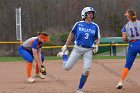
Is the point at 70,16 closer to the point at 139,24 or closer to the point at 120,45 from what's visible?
the point at 120,45

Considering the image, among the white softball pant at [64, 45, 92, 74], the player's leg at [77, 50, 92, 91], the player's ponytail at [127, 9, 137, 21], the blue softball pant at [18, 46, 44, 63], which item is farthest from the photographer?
the blue softball pant at [18, 46, 44, 63]

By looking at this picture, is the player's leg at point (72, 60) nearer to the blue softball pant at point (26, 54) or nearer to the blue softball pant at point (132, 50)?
the blue softball pant at point (132, 50)

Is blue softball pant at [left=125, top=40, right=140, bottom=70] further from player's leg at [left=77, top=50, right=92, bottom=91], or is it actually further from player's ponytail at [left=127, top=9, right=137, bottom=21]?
player's leg at [left=77, top=50, right=92, bottom=91]

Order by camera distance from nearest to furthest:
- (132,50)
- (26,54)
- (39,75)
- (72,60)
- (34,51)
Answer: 1. (72,60)
2. (132,50)
3. (34,51)
4. (26,54)
5. (39,75)

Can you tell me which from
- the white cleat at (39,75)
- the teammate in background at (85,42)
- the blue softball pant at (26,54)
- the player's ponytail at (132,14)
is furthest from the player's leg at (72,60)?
the white cleat at (39,75)

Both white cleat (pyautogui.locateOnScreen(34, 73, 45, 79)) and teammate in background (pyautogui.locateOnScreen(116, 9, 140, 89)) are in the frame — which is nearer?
teammate in background (pyautogui.locateOnScreen(116, 9, 140, 89))

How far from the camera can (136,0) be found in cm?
4109

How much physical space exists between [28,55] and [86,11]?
9.45 feet

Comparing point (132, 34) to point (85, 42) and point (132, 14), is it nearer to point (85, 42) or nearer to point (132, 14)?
point (132, 14)

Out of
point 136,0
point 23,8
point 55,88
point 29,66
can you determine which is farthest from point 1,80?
point 136,0

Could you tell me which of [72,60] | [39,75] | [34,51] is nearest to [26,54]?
[34,51]

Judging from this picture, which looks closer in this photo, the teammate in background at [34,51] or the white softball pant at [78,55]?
the white softball pant at [78,55]

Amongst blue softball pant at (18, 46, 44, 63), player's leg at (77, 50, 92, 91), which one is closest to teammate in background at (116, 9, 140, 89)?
player's leg at (77, 50, 92, 91)

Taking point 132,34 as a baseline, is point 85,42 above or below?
below
